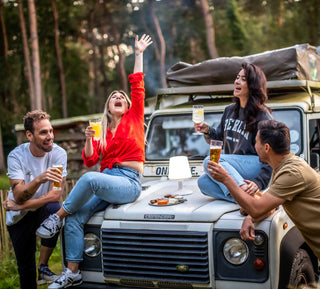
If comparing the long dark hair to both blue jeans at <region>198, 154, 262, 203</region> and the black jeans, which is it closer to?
blue jeans at <region>198, 154, 262, 203</region>

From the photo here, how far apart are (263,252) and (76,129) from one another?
13552 millimetres

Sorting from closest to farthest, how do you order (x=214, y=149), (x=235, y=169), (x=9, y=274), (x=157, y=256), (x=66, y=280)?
(x=214, y=149), (x=157, y=256), (x=66, y=280), (x=235, y=169), (x=9, y=274)

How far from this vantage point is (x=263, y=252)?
11.6ft

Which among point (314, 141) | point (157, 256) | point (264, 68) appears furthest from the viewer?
point (264, 68)

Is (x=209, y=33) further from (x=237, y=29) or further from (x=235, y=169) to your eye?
(x=235, y=169)

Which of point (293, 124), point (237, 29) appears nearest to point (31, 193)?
point (293, 124)

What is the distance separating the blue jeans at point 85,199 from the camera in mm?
4094

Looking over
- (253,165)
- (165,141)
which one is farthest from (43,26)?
(253,165)

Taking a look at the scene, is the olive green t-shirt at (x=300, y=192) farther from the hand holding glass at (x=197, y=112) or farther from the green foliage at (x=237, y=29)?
the green foliage at (x=237, y=29)

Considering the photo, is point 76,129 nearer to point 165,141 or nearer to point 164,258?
point 165,141

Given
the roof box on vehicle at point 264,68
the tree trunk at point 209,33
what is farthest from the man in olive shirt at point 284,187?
the tree trunk at point 209,33

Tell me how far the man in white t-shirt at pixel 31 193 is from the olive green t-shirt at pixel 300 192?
220cm

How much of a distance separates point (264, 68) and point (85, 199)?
275cm

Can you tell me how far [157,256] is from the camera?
384cm
